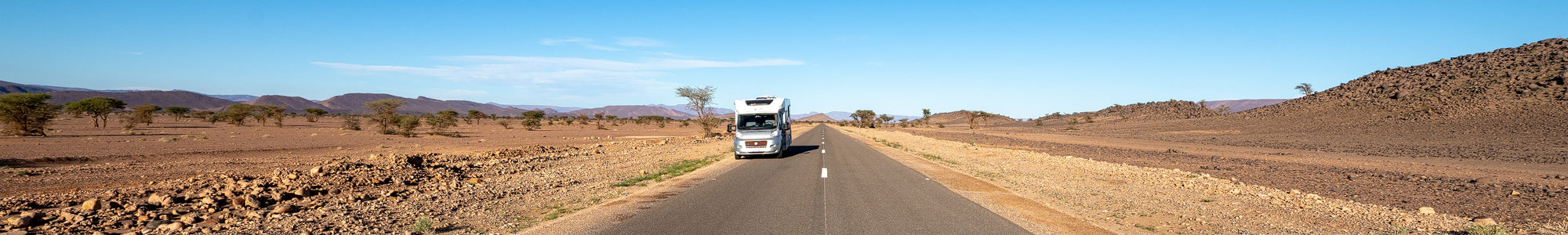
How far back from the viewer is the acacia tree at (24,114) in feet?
108

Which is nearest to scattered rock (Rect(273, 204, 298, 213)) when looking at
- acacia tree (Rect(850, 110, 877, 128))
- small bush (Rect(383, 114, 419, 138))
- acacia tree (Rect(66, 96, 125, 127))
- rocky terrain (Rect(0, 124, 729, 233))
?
rocky terrain (Rect(0, 124, 729, 233))

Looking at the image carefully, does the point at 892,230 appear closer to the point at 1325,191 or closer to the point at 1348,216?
the point at 1348,216

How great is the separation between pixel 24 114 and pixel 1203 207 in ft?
177

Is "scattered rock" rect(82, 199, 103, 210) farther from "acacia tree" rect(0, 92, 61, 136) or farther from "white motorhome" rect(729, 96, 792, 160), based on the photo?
"acacia tree" rect(0, 92, 61, 136)

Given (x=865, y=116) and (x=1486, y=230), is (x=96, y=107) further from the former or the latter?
(x=865, y=116)

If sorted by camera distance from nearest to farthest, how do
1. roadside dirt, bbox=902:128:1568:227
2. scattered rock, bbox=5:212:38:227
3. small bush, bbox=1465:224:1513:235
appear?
small bush, bbox=1465:224:1513:235
scattered rock, bbox=5:212:38:227
roadside dirt, bbox=902:128:1568:227

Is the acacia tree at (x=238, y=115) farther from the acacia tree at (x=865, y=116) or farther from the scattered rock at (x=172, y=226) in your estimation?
the acacia tree at (x=865, y=116)

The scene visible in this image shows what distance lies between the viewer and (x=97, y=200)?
26.9 ft

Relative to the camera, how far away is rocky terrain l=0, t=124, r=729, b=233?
7.10 metres

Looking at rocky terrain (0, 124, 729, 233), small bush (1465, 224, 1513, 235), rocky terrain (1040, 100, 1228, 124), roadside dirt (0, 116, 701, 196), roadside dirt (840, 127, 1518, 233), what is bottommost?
roadside dirt (0, 116, 701, 196)

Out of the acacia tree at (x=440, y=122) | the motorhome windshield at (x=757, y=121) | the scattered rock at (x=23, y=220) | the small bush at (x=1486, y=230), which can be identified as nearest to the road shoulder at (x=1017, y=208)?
the small bush at (x=1486, y=230)

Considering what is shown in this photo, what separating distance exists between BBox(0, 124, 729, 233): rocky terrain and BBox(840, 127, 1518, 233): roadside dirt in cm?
754

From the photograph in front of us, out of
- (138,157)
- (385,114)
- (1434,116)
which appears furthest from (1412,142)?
(385,114)

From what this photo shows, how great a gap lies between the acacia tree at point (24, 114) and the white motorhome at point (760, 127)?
39.2m
